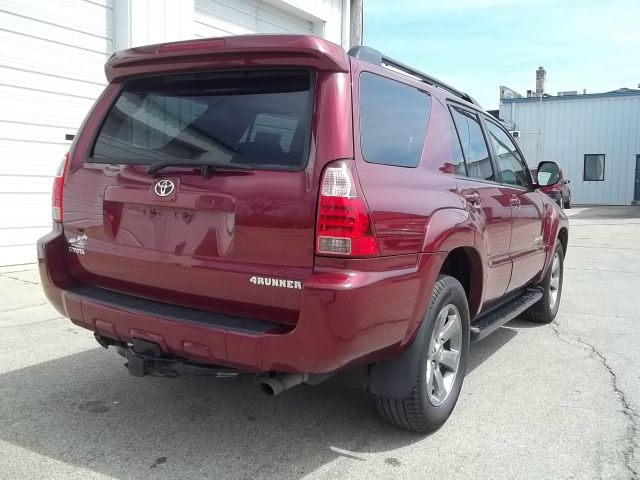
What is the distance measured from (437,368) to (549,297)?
285 cm

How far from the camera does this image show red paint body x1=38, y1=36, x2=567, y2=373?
250cm

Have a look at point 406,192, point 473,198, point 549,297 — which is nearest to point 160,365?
point 406,192

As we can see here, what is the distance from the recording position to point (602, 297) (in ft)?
Answer: 23.4

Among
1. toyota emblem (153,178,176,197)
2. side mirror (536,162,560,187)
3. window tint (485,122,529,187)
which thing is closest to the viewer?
toyota emblem (153,178,176,197)

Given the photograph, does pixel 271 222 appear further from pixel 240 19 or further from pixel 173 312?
pixel 240 19

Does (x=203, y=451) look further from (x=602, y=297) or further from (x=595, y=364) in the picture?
(x=602, y=297)

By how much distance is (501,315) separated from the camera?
4.22 meters

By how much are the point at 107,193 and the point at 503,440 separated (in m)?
→ 2.48

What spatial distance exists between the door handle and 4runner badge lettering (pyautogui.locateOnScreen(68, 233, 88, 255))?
2146 mm

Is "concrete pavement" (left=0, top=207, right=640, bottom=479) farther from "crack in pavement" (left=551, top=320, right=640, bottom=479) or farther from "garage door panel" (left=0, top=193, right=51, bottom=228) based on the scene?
"garage door panel" (left=0, top=193, right=51, bottom=228)

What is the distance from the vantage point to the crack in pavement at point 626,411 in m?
2.99

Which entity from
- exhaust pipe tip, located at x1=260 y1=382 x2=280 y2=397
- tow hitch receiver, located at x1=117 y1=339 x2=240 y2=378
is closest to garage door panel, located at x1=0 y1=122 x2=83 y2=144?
tow hitch receiver, located at x1=117 y1=339 x2=240 y2=378

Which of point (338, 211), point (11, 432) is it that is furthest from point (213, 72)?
point (11, 432)

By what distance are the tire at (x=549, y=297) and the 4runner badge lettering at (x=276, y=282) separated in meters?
3.63
